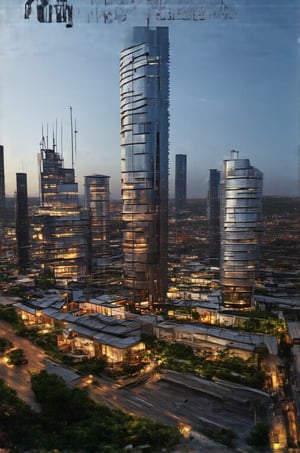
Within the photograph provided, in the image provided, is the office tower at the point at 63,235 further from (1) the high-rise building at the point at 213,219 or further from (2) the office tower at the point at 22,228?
(1) the high-rise building at the point at 213,219

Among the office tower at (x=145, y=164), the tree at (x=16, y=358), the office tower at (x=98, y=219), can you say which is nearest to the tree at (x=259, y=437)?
the tree at (x=16, y=358)

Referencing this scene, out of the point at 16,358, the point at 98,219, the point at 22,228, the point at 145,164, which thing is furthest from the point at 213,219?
the point at 16,358

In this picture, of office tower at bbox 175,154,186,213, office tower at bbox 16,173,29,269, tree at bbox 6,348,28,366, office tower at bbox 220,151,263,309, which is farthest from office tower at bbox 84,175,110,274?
tree at bbox 6,348,28,366

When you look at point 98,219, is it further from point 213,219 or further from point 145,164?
point 213,219

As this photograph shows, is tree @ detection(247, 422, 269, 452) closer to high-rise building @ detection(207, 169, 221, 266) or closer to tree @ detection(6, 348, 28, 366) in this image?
tree @ detection(6, 348, 28, 366)

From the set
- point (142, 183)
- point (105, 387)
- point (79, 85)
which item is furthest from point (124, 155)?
point (105, 387)

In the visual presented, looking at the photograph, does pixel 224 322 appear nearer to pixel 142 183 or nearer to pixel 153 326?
pixel 153 326
